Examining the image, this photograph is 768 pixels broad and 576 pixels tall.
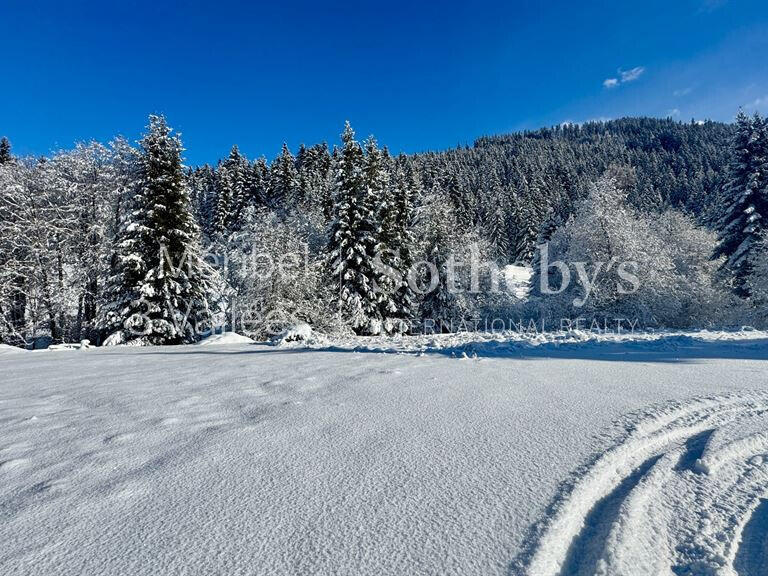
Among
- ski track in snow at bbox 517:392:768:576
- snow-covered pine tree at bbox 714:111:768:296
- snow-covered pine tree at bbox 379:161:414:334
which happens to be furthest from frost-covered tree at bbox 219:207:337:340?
snow-covered pine tree at bbox 714:111:768:296

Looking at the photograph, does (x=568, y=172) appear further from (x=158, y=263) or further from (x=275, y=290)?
(x=158, y=263)

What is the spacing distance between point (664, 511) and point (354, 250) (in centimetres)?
1998

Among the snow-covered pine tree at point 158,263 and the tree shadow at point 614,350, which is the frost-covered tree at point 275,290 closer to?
the snow-covered pine tree at point 158,263

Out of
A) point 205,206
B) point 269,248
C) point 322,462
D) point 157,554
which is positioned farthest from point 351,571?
point 205,206

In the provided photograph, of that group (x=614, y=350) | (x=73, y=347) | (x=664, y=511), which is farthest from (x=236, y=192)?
(x=664, y=511)

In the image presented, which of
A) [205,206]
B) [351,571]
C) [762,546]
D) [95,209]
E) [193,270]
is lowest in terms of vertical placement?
[762,546]

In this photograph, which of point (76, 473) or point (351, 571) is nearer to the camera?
point (351, 571)

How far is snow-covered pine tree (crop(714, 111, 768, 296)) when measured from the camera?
20.3 meters

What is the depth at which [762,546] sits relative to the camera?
1.85 m

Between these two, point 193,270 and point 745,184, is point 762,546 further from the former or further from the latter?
point 745,184

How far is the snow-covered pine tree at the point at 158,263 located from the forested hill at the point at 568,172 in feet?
85.8

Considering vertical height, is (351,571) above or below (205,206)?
below

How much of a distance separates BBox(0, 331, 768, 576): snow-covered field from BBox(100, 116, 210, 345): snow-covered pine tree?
41.5 feet

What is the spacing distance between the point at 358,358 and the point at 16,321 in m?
19.6
